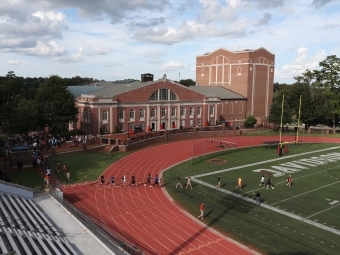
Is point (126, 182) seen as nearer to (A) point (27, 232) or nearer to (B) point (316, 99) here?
(A) point (27, 232)

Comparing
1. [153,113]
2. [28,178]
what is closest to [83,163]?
[28,178]

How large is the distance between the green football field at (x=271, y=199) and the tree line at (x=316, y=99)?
74.5ft

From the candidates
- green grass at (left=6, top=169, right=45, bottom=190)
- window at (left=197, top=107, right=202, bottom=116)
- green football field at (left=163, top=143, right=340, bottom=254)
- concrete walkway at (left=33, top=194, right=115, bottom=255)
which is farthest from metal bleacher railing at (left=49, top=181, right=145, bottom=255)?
window at (left=197, top=107, right=202, bottom=116)

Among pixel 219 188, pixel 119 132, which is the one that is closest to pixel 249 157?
pixel 219 188

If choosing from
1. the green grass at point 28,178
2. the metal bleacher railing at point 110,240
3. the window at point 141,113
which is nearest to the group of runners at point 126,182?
the green grass at point 28,178

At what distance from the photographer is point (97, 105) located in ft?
180

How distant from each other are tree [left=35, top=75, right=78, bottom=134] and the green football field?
73.8 ft

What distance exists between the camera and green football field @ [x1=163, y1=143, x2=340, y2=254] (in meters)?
20.6

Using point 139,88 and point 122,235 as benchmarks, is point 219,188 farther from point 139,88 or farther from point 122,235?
point 139,88

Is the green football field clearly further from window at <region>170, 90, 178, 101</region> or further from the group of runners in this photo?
window at <region>170, 90, 178, 101</region>

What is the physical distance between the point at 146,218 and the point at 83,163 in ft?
53.4

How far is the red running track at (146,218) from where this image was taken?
19750 millimetres

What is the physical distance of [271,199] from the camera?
1089 inches

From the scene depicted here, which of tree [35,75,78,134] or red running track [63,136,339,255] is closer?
red running track [63,136,339,255]
